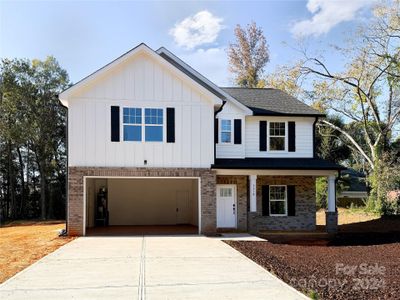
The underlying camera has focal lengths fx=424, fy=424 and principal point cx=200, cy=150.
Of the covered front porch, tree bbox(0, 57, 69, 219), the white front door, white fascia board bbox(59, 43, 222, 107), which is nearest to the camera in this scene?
white fascia board bbox(59, 43, 222, 107)

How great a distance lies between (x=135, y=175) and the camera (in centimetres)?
1695

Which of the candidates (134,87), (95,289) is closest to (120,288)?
(95,289)

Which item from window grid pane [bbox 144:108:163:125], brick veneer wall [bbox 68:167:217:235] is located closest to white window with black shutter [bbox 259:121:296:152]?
brick veneer wall [bbox 68:167:217:235]

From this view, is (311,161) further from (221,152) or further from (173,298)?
(173,298)

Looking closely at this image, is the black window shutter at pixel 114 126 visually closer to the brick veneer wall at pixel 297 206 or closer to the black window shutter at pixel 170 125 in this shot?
the black window shutter at pixel 170 125

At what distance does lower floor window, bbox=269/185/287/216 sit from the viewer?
20.4m

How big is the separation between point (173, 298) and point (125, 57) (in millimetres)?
11613

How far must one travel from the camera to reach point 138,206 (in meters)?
23.4

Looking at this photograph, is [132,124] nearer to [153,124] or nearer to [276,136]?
[153,124]

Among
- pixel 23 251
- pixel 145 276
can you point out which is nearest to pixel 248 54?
pixel 23 251

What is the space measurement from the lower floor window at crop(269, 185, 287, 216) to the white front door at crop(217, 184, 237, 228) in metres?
1.90

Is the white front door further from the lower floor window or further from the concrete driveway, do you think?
the concrete driveway

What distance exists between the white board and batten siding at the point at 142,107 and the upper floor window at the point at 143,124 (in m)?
0.17

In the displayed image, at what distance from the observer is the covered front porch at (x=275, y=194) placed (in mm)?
18359
